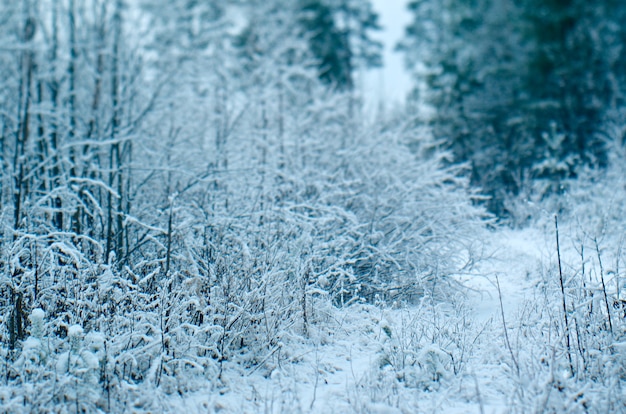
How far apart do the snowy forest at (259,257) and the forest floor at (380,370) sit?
0.02m

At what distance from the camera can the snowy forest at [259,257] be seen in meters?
2.97

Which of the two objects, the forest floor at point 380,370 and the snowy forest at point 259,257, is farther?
the snowy forest at point 259,257

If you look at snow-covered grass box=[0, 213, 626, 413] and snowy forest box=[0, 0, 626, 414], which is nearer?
snow-covered grass box=[0, 213, 626, 413]

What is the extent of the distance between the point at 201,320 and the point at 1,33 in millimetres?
6911

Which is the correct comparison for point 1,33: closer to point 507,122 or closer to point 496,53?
point 507,122

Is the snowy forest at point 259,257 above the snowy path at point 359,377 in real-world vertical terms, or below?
above

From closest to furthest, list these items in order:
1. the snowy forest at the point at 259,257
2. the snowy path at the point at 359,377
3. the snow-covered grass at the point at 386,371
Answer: the snow-covered grass at the point at 386,371 < the snowy path at the point at 359,377 < the snowy forest at the point at 259,257

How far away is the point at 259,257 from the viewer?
420 cm

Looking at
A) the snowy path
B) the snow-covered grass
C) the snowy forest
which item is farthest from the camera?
the snowy forest

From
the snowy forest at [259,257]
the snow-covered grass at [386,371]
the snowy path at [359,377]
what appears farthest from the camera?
the snowy forest at [259,257]

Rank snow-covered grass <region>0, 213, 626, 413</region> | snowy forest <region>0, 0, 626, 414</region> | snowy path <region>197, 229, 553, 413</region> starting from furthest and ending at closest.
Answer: snowy forest <region>0, 0, 626, 414</region> < snowy path <region>197, 229, 553, 413</region> < snow-covered grass <region>0, 213, 626, 413</region>

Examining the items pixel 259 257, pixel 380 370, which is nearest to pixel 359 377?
pixel 380 370

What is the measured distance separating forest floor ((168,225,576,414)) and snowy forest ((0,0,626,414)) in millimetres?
19

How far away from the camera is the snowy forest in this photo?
9.74 feet
